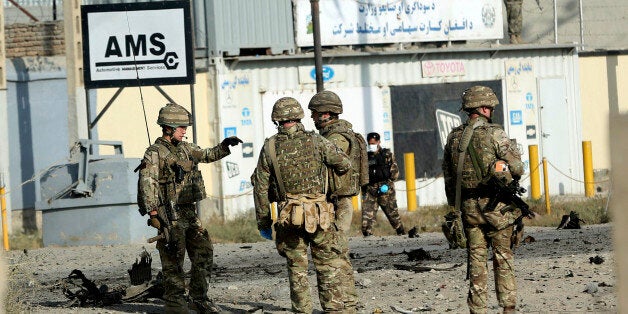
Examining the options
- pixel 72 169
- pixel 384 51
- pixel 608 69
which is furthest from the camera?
pixel 608 69

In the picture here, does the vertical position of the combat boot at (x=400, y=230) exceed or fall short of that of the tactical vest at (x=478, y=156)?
it falls short

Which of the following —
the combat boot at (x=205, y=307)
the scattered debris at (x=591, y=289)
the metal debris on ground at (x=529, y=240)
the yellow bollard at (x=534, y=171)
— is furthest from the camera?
the yellow bollard at (x=534, y=171)

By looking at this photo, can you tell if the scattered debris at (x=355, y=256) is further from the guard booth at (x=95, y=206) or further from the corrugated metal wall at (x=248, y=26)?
the corrugated metal wall at (x=248, y=26)

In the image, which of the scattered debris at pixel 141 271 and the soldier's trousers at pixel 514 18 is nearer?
the scattered debris at pixel 141 271

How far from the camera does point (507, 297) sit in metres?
9.20

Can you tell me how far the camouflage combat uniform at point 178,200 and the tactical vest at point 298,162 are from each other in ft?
4.03

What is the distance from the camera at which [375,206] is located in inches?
737

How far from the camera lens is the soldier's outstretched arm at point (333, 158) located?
30.5 feet

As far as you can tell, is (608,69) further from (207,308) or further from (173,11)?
(207,308)

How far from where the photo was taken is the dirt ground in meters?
10.9

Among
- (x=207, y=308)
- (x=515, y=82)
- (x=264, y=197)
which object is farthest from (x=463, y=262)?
(x=515, y=82)

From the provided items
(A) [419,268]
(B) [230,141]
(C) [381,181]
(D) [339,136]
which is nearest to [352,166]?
(D) [339,136]

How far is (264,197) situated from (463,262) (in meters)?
5.17

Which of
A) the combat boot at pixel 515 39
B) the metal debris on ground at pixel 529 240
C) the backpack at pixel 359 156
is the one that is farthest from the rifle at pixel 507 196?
the combat boot at pixel 515 39
